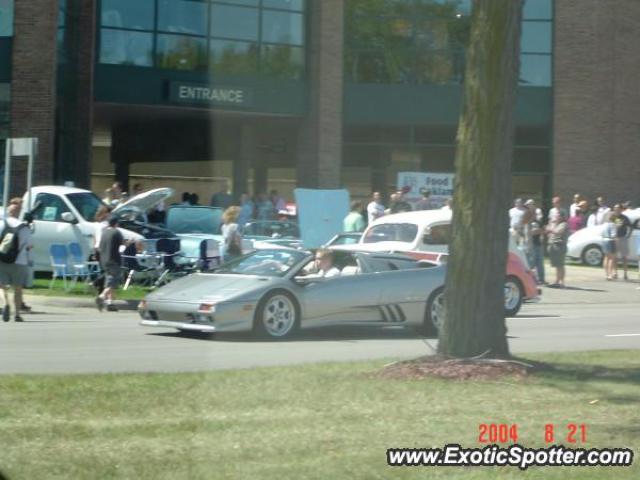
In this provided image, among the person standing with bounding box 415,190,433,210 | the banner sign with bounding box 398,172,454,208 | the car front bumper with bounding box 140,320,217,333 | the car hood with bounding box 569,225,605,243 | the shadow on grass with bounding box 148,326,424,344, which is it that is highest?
the banner sign with bounding box 398,172,454,208

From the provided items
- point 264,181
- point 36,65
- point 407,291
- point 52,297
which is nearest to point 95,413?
point 407,291

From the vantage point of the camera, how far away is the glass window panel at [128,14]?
34.0 meters

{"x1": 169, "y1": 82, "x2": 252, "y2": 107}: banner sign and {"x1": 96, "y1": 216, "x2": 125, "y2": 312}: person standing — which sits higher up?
{"x1": 169, "y1": 82, "x2": 252, "y2": 107}: banner sign

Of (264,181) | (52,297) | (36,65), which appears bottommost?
(52,297)

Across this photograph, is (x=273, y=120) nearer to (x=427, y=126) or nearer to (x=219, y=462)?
(x=427, y=126)

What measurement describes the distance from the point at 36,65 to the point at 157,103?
4.25 m

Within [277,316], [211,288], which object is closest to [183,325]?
[211,288]

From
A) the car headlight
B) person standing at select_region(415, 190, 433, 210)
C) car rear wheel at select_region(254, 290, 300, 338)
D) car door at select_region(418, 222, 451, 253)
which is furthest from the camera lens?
person standing at select_region(415, 190, 433, 210)

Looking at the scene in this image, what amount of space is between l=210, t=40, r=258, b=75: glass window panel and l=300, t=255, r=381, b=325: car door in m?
19.9

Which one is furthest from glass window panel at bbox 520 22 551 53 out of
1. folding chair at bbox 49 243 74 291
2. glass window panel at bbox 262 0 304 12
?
folding chair at bbox 49 243 74 291

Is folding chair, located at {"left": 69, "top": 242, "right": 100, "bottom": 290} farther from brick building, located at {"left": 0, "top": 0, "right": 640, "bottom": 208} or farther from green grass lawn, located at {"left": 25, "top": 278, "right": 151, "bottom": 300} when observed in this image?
brick building, located at {"left": 0, "top": 0, "right": 640, "bottom": 208}

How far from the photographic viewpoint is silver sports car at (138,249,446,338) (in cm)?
1566

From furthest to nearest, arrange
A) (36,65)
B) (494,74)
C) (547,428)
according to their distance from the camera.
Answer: (36,65), (494,74), (547,428)

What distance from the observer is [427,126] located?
39.7 meters
